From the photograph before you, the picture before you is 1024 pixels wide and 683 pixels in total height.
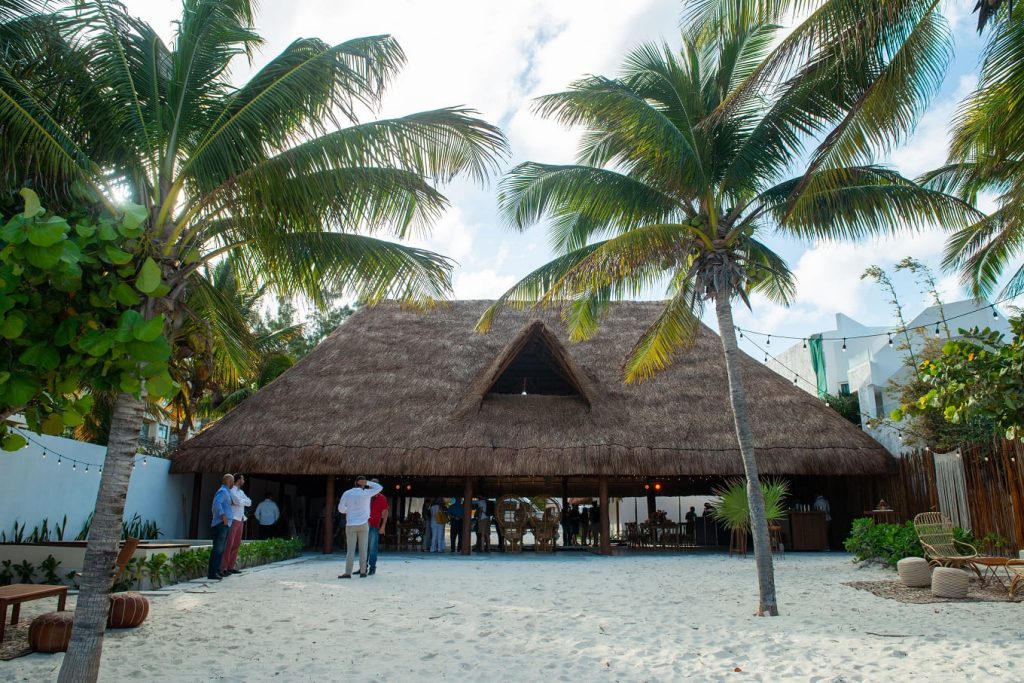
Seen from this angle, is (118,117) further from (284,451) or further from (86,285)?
(284,451)

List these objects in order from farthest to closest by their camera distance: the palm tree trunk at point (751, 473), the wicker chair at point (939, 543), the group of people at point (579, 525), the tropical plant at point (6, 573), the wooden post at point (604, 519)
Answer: the group of people at point (579, 525)
the wooden post at point (604, 519)
the wicker chair at point (939, 543)
the tropical plant at point (6, 573)
the palm tree trunk at point (751, 473)

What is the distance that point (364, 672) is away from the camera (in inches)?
181

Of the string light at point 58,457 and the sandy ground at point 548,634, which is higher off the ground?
the string light at point 58,457

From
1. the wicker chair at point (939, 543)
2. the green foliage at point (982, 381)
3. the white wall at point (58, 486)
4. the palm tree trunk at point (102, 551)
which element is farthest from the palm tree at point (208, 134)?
the wicker chair at point (939, 543)

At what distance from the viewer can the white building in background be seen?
16.1 metres

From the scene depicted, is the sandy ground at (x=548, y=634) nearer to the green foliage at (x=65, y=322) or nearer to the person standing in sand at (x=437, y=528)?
the green foliage at (x=65, y=322)

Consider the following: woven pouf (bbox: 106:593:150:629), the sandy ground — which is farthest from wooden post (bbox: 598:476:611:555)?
woven pouf (bbox: 106:593:150:629)

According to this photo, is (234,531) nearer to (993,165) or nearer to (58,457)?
(58,457)

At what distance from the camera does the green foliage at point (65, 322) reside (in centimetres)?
280

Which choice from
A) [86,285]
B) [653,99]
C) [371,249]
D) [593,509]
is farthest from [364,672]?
[593,509]

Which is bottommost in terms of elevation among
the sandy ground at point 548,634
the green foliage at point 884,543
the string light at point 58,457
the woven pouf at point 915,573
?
the sandy ground at point 548,634

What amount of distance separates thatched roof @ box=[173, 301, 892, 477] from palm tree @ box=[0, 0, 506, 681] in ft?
23.3

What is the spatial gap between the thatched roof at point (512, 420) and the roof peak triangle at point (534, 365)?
33 mm

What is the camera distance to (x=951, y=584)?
7043mm
